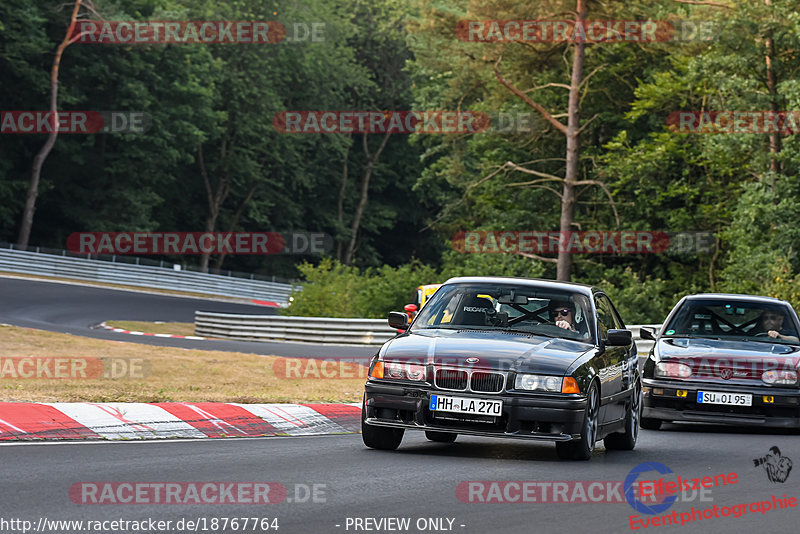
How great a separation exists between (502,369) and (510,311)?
1.45 m

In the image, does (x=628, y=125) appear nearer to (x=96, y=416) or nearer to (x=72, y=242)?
(x=72, y=242)

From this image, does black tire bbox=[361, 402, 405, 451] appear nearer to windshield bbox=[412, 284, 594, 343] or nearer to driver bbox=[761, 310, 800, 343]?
windshield bbox=[412, 284, 594, 343]

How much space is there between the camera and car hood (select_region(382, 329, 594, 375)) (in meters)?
10.5

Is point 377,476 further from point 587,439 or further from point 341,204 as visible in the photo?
point 341,204

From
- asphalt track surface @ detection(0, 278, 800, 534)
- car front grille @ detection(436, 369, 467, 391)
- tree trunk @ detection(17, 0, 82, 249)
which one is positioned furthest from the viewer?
tree trunk @ detection(17, 0, 82, 249)

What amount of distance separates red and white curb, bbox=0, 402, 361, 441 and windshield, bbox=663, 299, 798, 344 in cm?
419

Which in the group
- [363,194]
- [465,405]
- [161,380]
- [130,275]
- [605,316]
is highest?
[363,194]

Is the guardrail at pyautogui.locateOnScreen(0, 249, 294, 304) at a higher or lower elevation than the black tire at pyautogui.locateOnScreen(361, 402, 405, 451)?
lower

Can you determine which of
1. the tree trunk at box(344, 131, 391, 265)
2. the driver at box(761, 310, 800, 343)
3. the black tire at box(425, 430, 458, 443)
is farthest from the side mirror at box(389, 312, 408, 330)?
the tree trunk at box(344, 131, 391, 265)

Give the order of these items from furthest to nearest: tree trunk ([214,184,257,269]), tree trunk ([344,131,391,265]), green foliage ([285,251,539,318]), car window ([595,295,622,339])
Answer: tree trunk ([344,131,391,265]) < tree trunk ([214,184,257,269]) < green foliage ([285,251,539,318]) < car window ([595,295,622,339])

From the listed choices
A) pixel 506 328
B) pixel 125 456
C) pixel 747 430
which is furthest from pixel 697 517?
pixel 747 430

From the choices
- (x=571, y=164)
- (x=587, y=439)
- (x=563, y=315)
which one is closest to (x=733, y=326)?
(x=563, y=315)

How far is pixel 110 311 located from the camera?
42.1m

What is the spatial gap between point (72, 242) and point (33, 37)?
11.3 metres
